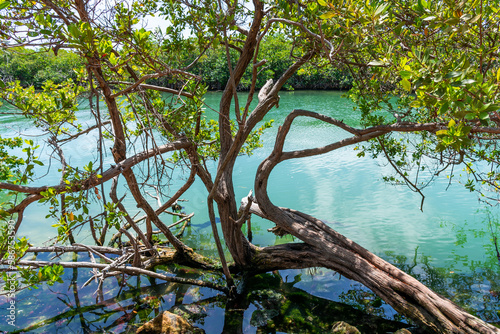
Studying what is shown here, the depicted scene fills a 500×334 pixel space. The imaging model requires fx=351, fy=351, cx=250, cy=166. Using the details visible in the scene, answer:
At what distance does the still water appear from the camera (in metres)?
4.18

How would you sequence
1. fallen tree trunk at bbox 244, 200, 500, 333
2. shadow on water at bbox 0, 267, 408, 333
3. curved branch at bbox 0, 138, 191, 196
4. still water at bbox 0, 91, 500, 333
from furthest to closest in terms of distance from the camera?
still water at bbox 0, 91, 500, 333
shadow on water at bbox 0, 267, 408, 333
fallen tree trunk at bbox 244, 200, 500, 333
curved branch at bbox 0, 138, 191, 196

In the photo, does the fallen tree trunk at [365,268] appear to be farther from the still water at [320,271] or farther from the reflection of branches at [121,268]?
the reflection of branches at [121,268]

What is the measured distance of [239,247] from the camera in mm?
4613

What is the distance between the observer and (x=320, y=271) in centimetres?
525

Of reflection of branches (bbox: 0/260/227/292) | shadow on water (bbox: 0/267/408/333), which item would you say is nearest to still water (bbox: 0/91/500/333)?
shadow on water (bbox: 0/267/408/333)

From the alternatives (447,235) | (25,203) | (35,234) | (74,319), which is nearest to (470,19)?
(25,203)

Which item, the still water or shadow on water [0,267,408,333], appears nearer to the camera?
shadow on water [0,267,408,333]

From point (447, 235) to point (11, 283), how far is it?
6.48 m

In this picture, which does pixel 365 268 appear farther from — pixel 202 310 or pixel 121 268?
pixel 121 268

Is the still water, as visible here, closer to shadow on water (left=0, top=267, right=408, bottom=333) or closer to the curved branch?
shadow on water (left=0, top=267, right=408, bottom=333)

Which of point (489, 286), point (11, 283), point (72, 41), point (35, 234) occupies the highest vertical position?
point (72, 41)

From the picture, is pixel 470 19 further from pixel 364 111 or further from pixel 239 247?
pixel 239 247

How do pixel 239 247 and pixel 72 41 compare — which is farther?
pixel 239 247

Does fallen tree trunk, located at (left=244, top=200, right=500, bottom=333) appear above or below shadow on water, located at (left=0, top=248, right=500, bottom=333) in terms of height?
above
